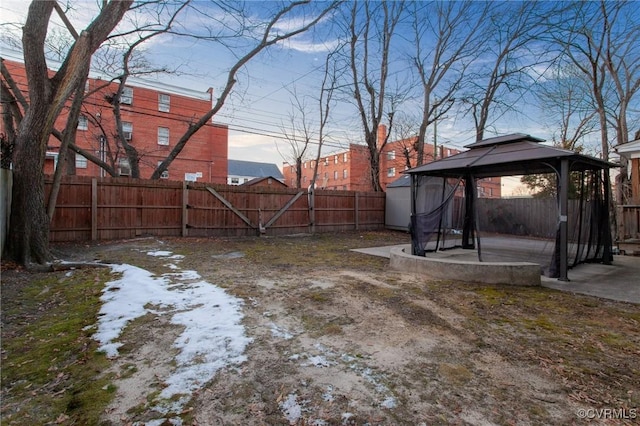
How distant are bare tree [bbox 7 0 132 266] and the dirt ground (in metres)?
3.72

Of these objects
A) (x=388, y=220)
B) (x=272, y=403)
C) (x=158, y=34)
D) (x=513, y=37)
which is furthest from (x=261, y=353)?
(x=513, y=37)

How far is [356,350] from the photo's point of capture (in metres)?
2.68

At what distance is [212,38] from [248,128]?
8.03 m

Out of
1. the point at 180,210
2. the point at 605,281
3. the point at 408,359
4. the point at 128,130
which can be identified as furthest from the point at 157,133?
the point at 605,281

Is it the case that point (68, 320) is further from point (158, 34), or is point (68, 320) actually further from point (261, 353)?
point (158, 34)

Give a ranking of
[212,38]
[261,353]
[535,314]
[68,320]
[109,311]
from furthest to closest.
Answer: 1. [212,38]
2. [535,314]
3. [109,311]
4. [68,320]
5. [261,353]

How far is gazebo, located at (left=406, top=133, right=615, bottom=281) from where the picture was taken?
5316 millimetres

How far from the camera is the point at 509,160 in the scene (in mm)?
5605

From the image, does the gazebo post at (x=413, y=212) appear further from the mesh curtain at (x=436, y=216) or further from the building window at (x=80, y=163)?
the building window at (x=80, y=163)

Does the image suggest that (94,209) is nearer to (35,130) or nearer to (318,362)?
(35,130)

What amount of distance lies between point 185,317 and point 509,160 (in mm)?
5639

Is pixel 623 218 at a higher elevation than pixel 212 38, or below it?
below

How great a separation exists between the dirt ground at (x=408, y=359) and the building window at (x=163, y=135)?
22.3 metres

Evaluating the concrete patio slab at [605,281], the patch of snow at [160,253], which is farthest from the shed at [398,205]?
the patch of snow at [160,253]
